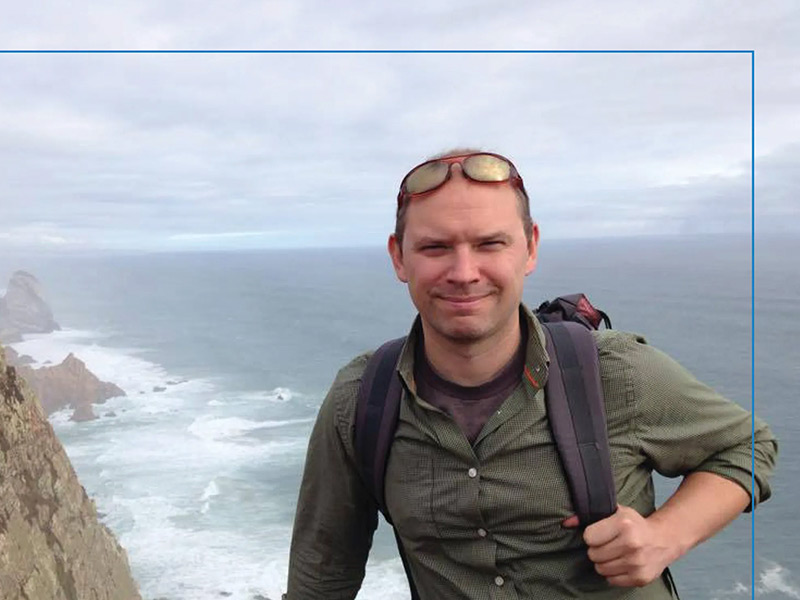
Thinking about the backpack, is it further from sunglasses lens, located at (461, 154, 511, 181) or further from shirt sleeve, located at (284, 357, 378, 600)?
sunglasses lens, located at (461, 154, 511, 181)

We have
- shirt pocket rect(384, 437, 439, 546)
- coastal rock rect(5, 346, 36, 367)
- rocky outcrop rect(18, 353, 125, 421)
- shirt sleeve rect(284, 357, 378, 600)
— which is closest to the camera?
shirt pocket rect(384, 437, 439, 546)

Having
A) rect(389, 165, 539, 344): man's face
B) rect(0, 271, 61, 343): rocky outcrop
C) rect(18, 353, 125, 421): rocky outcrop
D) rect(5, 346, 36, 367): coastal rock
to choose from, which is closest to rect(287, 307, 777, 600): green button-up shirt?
rect(389, 165, 539, 344): man's face

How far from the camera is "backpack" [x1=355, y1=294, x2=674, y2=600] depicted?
1.46m

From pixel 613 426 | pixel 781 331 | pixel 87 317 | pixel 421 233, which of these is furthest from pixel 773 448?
pixel 87 317

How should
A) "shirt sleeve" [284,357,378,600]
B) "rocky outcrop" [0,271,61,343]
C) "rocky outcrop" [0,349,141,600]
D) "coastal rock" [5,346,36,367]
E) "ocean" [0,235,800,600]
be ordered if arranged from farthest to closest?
1. "rocky outcrop" [0,271,61,343]
2. "coastal rock" [5,346,36,367]
3. "ocean" [0,235,800,600]
4. "rocky outcrop" [0,349,141,600]
5. "shirt sleeve" [284,357,378,600]

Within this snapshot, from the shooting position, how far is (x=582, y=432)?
1.47m

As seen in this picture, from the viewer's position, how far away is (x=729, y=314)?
49438 mm

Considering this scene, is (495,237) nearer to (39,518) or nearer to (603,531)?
(603,531)

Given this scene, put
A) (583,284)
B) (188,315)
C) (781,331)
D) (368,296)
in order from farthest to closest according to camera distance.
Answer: (188,315)
(368,296)
(781,331)
(583,284)

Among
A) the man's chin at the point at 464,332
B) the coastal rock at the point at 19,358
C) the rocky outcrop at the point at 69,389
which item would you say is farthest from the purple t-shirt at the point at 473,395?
the coastal rock at the point at 19,358

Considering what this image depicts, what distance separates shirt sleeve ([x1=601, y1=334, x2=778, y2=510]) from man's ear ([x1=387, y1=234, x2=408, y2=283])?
0.48m

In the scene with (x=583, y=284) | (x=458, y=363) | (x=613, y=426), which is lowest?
(x=583, y=284)

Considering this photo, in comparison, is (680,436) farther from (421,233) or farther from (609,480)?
(421,233)

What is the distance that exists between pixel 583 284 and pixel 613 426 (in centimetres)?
3524
